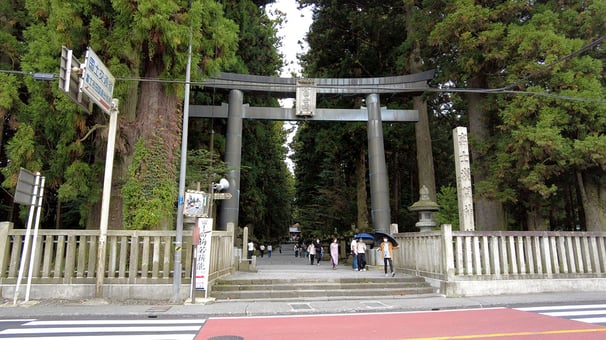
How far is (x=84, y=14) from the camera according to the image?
11.5 metres

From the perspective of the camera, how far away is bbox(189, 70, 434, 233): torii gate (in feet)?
62.3

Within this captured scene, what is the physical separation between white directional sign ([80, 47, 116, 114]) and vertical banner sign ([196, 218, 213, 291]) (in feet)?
13.1

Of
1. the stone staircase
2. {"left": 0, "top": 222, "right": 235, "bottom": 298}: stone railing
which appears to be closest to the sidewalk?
the stone staircase

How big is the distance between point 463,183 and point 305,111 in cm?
887

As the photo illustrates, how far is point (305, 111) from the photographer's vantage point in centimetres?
1933

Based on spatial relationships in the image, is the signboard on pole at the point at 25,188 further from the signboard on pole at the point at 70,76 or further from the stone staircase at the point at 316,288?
the stone staircase at the point at 316,288

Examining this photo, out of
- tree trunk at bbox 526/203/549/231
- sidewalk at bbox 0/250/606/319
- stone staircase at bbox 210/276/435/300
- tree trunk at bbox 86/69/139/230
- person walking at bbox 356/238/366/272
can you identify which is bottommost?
sidewalk at bbox 0/250/606/319

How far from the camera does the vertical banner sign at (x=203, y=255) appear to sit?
9945 mm

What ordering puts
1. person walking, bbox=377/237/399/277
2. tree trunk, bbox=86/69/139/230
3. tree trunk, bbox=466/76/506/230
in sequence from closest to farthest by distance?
tree trunk, bbox=86/69/139/230
person walking, bbox=377/237/399/277
tree trunk, bbox=466/76/506/230

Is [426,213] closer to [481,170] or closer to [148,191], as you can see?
[481,170]

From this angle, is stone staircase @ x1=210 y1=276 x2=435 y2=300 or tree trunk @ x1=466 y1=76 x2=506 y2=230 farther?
tree trunk @ x1=466 y1=76 x2=506 y2=230

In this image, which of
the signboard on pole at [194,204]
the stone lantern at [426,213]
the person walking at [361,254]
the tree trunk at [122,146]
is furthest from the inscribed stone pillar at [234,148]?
the stone lantern at [426,213]

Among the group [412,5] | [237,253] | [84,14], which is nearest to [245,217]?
[237,253]

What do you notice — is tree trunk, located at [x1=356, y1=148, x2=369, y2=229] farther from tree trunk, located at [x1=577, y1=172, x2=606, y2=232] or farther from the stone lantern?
tree trunk, located at [x1=577, y1=172, x2=606, y2=232]
